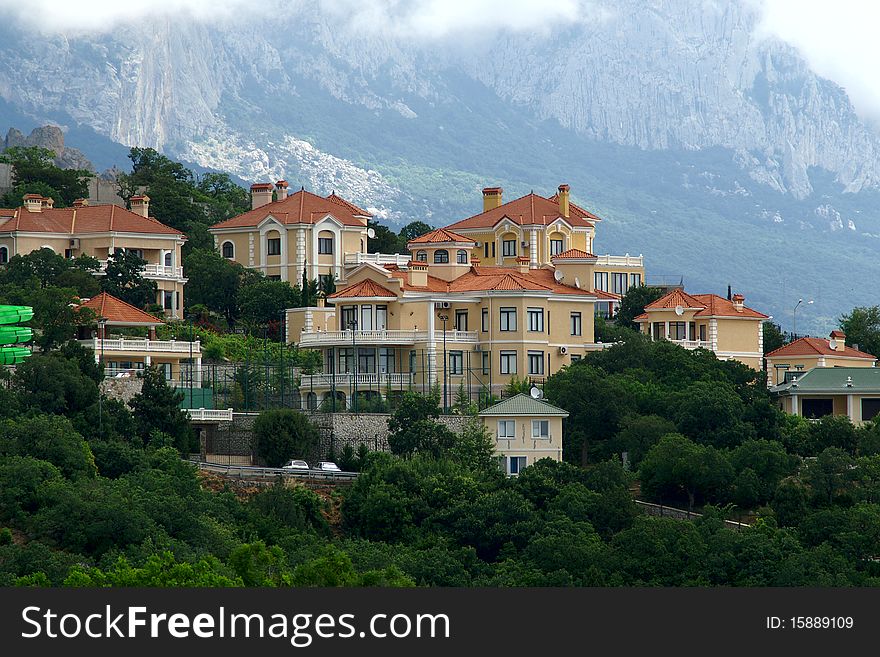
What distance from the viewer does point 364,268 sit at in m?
107

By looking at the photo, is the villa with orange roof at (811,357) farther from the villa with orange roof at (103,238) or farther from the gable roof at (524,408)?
the villa with orange roof at (103,238)

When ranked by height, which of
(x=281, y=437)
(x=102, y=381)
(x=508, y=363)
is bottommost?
(x=281, y=437)

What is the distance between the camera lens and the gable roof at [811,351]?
386 ft

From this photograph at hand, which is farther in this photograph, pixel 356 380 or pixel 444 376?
pixel 444 376

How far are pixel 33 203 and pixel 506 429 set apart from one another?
34.0 metres

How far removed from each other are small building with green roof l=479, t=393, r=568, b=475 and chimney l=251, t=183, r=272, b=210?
3856 cm

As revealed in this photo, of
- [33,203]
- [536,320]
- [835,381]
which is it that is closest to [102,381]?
[536,320]

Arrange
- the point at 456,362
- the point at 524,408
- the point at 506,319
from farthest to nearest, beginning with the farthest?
the point at 506,319 < the point at 456,362 < the point at 524,408

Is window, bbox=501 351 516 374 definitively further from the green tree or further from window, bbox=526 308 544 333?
the green tree

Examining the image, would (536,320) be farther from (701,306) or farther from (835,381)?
(701,306)

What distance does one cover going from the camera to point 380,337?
102750 mm

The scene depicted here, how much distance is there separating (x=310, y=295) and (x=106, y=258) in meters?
9.74

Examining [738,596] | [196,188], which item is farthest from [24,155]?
[738,596]

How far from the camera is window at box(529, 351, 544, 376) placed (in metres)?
104
